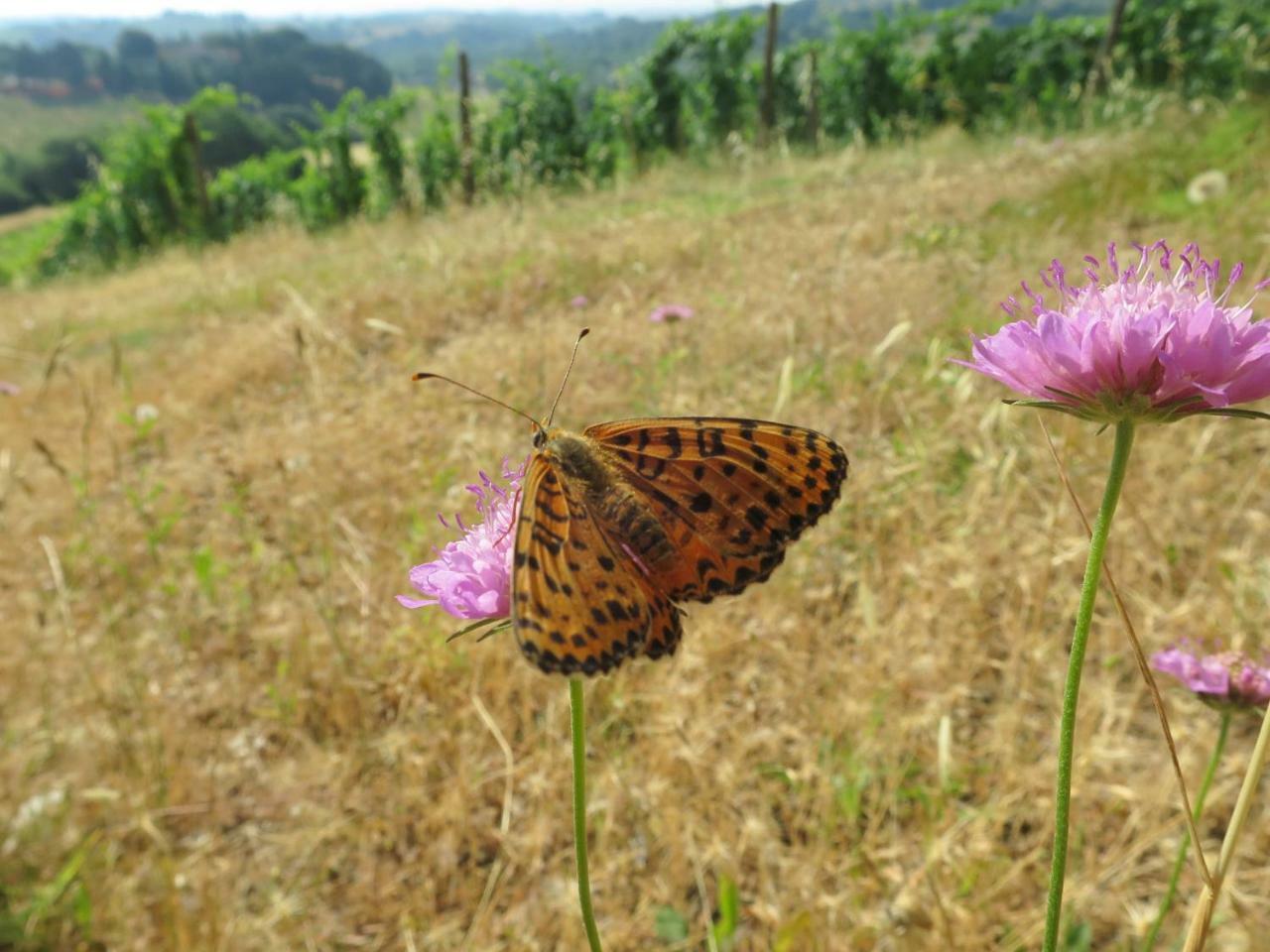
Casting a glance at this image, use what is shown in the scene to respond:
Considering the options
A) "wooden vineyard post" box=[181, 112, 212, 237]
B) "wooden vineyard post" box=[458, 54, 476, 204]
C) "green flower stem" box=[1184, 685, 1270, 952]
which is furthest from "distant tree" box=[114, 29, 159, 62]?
"green flower stem" box=[1184, 685, 1270, 952]

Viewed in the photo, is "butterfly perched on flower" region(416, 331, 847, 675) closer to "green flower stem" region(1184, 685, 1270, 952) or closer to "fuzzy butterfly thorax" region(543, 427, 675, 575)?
"fuzzy butterfly thorax" region(543, 427, 675, 575)

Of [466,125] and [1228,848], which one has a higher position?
[1228,848]

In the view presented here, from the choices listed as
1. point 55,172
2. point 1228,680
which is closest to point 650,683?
point 1228,680

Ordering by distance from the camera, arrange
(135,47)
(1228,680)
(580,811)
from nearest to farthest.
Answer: (580,811) < (1228,680) < (135,47)

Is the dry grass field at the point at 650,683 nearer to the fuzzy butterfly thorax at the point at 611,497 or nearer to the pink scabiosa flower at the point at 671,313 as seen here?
the pink scabiosa flower at the point at 671,313

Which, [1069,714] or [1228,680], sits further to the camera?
[1228,680]

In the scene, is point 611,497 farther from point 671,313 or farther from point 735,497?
point 671,313

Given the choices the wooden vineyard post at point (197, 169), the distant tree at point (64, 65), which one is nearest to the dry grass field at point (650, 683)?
the wooden vineyard post at point (197, 169)
